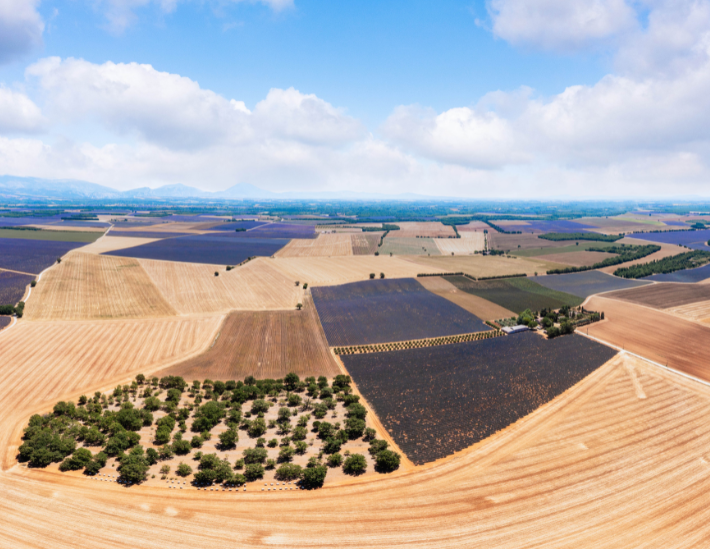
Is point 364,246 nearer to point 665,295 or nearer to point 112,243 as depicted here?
point 665,295

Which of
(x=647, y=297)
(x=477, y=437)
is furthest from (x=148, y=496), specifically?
(x=647, y=297)

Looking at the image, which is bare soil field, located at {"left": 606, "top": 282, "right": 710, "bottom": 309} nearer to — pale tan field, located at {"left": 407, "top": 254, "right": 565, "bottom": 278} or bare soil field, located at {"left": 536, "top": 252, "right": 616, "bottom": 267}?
pale tan field, located at {"left": 407, "top": 254, "right": 565, "bottom": 278}

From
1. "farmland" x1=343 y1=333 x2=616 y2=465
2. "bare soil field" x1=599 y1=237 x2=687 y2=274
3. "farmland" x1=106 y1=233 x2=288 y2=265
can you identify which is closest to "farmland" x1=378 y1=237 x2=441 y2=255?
"farmland" x1=106 y1=233 x2=288 y2=265

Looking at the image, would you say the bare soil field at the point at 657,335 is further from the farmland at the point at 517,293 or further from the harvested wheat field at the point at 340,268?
the harvested wheat field at the point at 340,268

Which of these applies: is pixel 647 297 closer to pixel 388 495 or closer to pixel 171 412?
pixel 388 495

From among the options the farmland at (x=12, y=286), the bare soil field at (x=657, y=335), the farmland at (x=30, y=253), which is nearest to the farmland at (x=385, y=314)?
the bare soil field at (x=657, y=335)

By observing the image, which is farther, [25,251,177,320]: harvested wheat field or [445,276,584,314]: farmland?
[445,276,584,314]: farmland
